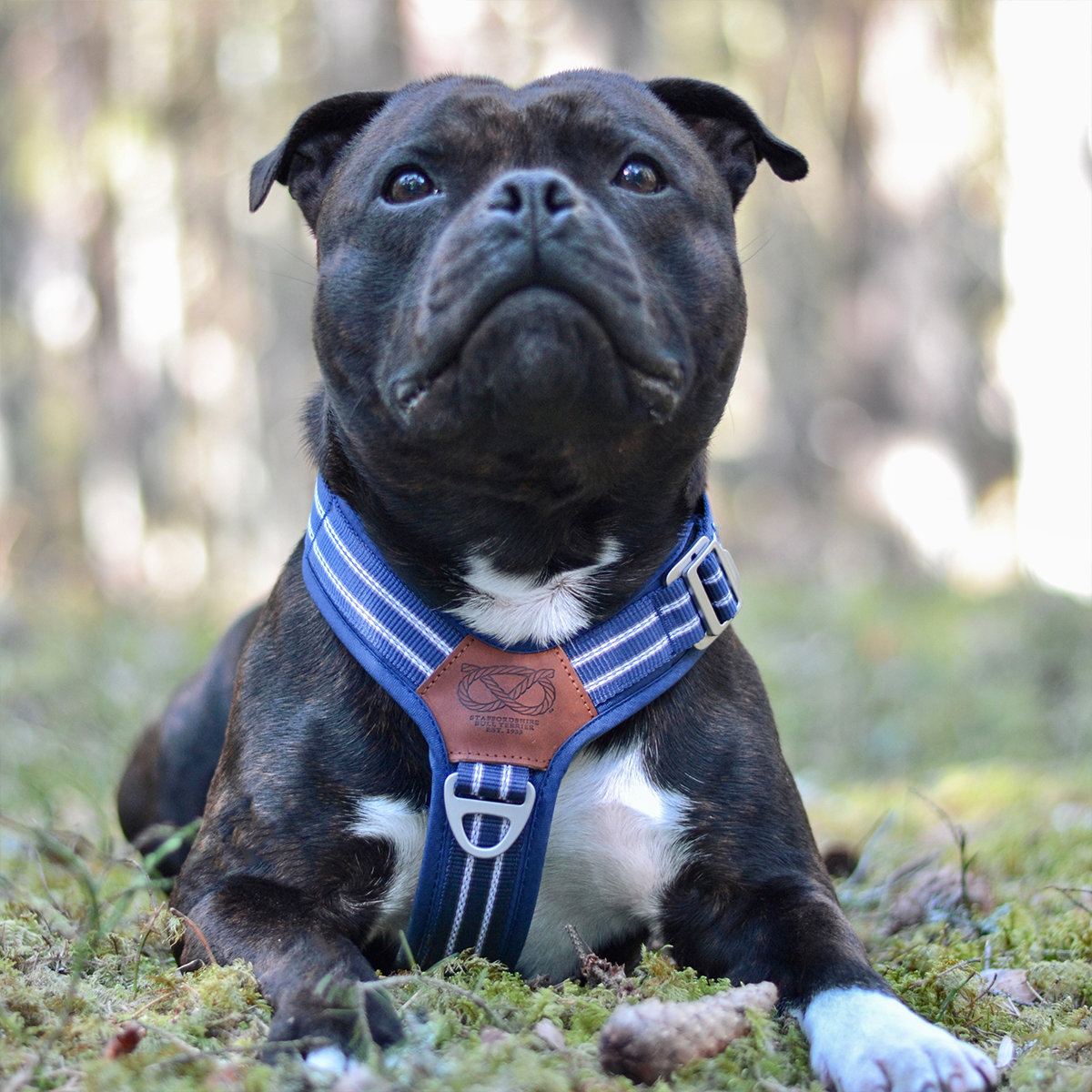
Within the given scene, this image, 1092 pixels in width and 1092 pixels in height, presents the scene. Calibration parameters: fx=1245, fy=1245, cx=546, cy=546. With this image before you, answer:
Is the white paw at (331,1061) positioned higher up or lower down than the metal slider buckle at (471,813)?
lower down

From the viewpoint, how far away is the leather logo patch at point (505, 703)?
8.49 feet

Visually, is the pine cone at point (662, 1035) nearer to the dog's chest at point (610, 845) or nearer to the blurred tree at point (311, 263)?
the dog's chest at point (610, 845)

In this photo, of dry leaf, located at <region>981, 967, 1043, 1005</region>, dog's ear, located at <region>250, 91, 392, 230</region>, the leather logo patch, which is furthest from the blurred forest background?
dry leaf, located at <region>981, 967, 1043, 1005</region>

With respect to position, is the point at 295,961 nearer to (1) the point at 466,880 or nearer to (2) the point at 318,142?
(1) the point at 466,880

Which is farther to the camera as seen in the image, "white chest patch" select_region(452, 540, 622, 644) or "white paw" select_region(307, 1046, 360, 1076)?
"white chest patch" select_region(452, 540, 622, 644)

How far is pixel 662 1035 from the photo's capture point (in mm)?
2027

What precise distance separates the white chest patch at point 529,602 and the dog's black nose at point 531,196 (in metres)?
0.76

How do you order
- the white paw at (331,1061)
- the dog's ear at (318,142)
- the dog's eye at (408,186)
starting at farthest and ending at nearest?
the dog's ear at (318,142)
the dog's eye at (408,186)
the white paw at (331,1061)

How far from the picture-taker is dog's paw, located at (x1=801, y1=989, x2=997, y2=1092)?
207cm

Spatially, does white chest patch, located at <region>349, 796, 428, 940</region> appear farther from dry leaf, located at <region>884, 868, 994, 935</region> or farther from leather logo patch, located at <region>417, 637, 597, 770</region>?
dry leaf, located at <region>884, 868, 994, 935</region>

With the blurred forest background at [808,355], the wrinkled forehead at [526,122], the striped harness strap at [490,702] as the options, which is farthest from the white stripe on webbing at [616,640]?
the blurred forest background at [808,355]

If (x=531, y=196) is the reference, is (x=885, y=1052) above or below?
below

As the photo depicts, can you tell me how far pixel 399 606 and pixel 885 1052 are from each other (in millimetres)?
1295

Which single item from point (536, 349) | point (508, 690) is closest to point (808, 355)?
point (508, 690)
